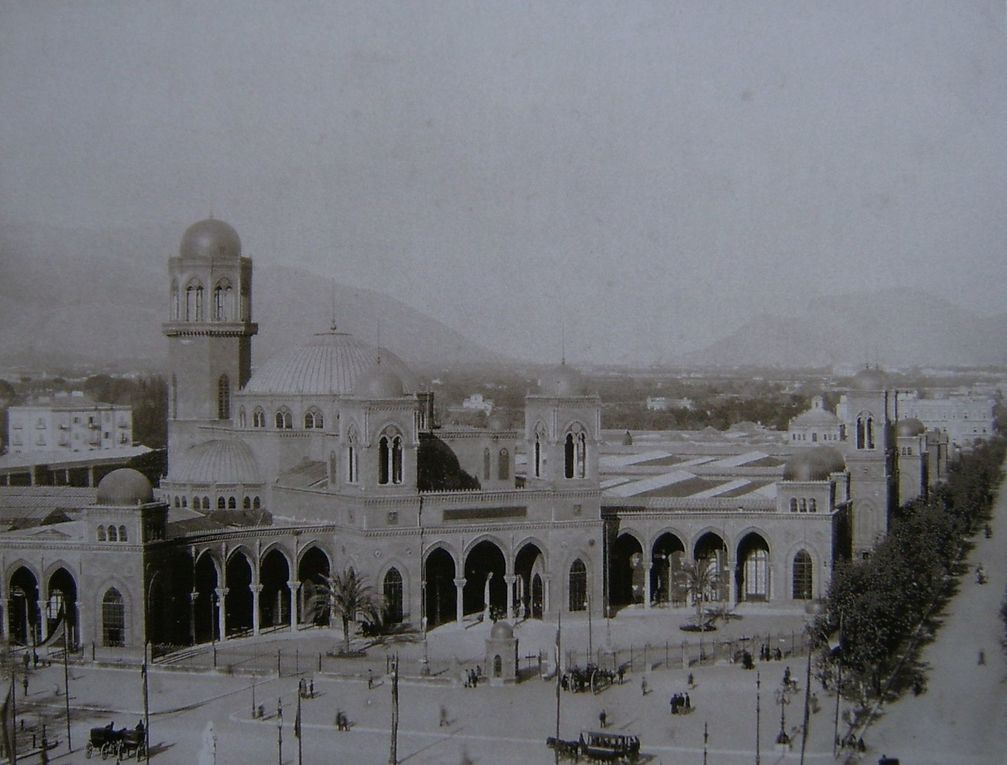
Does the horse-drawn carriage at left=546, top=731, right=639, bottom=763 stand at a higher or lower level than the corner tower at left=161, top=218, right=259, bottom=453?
lower

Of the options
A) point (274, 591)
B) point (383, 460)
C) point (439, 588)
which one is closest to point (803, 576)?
point (439, 588)

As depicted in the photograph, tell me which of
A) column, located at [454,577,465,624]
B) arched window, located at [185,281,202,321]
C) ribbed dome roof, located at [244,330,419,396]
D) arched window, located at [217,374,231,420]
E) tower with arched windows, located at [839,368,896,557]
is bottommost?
column, located at [454,577,465,624]

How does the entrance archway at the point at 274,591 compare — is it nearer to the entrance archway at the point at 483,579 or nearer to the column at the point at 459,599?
the column at the point at 459,599

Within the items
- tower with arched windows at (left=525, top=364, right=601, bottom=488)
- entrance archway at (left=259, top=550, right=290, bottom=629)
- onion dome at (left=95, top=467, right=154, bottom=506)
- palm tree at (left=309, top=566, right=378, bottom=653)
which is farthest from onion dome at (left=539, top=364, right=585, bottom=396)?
onion dome at (left=95, top=467, right=154, bottom=506)

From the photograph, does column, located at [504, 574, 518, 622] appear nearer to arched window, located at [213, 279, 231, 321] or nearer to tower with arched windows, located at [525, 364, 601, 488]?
tower with arched windows, located at [525, 364, 601, 488]

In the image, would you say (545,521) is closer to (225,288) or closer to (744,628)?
(744,628)

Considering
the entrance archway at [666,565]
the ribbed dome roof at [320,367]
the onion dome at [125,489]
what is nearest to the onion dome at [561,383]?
the ribbed dome roof at [320,367]

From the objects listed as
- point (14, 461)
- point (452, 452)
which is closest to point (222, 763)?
point (452, 452)
